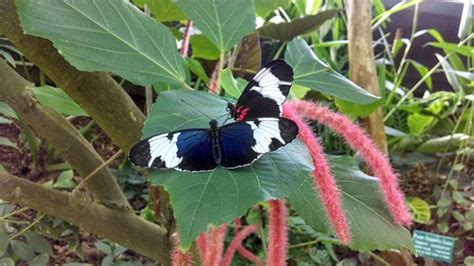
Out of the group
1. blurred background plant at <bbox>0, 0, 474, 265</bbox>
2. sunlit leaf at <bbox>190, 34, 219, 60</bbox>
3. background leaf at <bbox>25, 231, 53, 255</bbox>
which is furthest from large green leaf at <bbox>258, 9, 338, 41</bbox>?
background leaf at <bbox>25, 231, 53, 255</bbox>

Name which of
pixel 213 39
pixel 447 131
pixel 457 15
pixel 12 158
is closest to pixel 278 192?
pixel 213 39

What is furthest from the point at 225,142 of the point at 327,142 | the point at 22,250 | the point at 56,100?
the point at 327,142

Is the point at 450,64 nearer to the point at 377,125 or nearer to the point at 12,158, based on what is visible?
the point at 377,125

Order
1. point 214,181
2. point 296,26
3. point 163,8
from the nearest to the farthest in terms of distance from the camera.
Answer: point 214,181 < point 163,8 < point 296,26

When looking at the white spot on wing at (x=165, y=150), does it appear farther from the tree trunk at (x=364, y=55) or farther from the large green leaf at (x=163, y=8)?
the tree trunk at (x=364, y=55)

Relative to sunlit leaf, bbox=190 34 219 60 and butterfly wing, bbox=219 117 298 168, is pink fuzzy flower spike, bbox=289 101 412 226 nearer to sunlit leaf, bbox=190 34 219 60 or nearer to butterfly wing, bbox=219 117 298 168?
butterfly wing, bbox=219 117 298 168

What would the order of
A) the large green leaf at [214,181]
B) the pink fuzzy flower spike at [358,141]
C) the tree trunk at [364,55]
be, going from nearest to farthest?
1. the large green leaf at [214,181]
2. the pink fuzzy flower spike at [358,141]
3. the tree trunk at [364,55]

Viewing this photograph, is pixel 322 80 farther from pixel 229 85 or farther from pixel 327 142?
pixel 327 142

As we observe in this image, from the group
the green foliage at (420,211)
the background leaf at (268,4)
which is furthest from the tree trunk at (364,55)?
the background leaf at (268,4)
